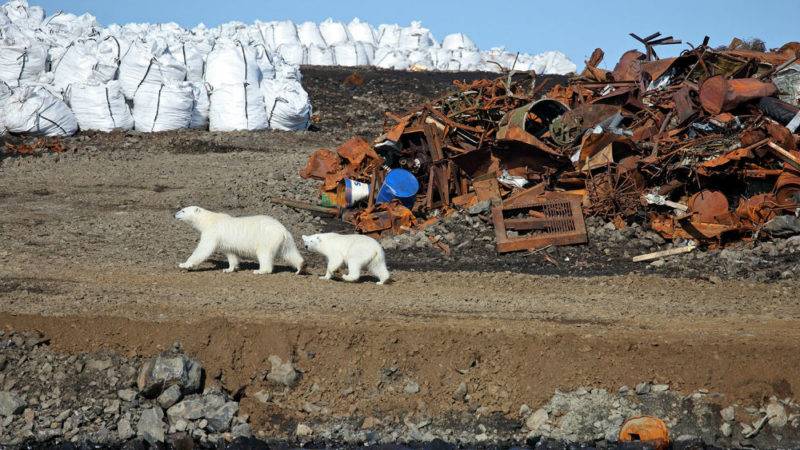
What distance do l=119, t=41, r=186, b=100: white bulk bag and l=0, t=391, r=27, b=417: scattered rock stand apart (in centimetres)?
1440

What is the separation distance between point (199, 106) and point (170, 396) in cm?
1533

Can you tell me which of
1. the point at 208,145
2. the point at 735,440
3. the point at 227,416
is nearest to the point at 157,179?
the point at 208,145

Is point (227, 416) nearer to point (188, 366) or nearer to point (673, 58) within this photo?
point (188, 366)

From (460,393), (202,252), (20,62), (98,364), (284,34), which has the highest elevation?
(284,34)

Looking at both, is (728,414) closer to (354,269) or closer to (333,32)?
(354,269)

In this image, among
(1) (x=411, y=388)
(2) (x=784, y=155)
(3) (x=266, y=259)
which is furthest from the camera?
(2) (x=784, y=155)

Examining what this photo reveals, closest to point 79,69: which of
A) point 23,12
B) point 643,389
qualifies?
point 23,12

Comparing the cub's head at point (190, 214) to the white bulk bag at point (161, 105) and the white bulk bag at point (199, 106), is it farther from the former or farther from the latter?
the white bulk bag at point (199, 106)

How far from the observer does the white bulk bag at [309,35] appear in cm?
3959

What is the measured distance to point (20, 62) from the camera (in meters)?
21.8

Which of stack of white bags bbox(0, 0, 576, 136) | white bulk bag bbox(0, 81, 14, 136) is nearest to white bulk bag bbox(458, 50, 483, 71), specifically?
stack of white bags bbox(0, 0, 576, 136)

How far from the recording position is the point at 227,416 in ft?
26.4

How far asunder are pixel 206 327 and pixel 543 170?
7.28 metres

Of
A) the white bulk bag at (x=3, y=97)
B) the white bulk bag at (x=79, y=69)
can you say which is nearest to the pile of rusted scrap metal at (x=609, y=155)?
the white bulk bag at (x=79, y=69)
